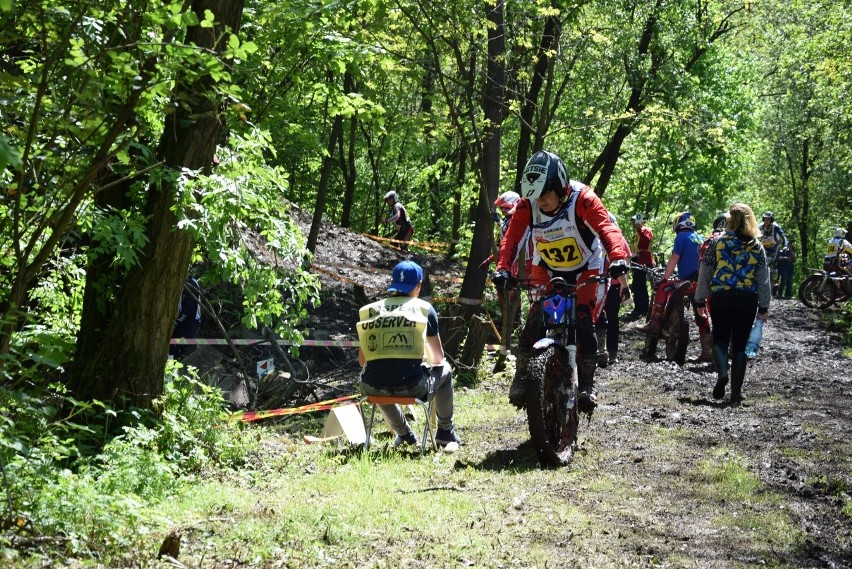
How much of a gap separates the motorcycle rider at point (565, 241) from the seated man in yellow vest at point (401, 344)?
73 centimetres

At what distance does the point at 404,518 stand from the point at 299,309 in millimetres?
3865

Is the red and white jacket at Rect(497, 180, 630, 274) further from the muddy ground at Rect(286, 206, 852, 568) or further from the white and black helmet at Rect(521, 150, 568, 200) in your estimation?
the muddy ground at Rect(286, 206, 852, 568)

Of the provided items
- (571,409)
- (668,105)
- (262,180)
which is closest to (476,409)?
(571,409)

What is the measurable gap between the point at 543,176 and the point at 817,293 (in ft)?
60.3

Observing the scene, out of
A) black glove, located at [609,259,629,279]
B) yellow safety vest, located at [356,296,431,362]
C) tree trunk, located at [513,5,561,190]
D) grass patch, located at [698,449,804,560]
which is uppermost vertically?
tree trunk, located at [513,5,561,190]

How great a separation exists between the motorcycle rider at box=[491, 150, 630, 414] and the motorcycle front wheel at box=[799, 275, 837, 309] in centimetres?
1749

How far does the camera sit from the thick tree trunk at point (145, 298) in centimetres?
760

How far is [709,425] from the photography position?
962 centimetres

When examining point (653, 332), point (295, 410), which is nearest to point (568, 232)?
point (295, 410)

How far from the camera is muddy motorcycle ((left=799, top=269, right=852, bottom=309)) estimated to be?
2391 centimetres

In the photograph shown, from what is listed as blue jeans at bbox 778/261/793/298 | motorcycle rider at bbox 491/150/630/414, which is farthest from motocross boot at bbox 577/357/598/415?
blue jeans at bbox 778/261/793/298

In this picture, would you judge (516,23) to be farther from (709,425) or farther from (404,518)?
(404,518)

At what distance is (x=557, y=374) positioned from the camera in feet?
25.6

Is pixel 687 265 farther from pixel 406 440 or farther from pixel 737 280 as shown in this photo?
pixel 406 440
